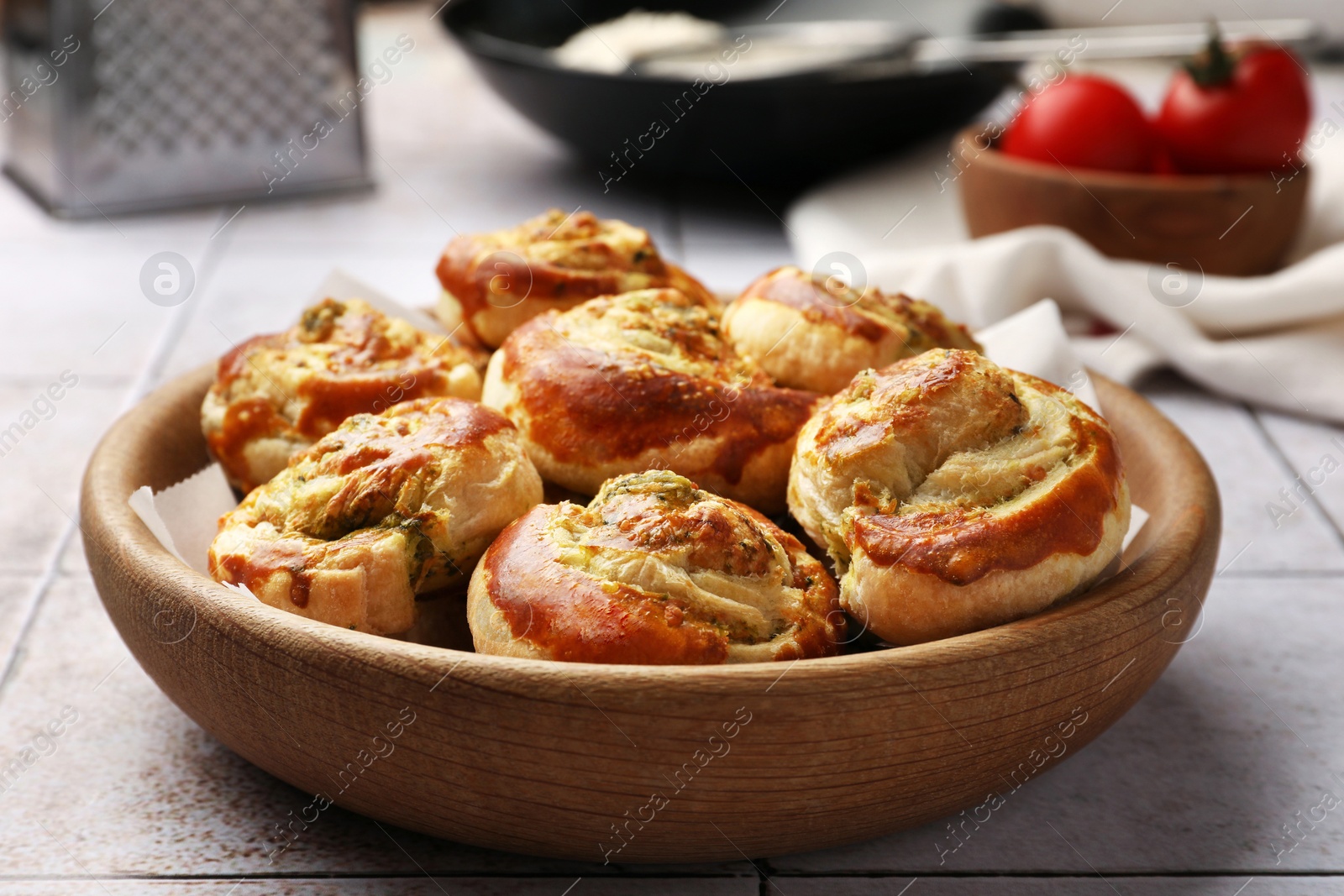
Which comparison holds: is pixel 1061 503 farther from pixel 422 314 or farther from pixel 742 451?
pixel 422 314

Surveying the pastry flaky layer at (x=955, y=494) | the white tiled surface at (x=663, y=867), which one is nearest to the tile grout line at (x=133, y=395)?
the white tiled surface at (x=663, y=867)

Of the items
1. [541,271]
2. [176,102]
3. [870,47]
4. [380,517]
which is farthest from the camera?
[870,47]

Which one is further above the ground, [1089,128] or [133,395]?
[1089,128]

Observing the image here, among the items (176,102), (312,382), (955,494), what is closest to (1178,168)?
(955,494)

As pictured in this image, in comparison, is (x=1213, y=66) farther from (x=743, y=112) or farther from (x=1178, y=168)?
(x=743, y=112)

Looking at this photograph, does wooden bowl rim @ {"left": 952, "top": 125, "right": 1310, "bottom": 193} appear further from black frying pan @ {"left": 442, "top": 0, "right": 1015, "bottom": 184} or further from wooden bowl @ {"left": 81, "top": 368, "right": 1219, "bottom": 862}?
wooden bowl @ {"left": 81, "top": 368, "right": 1219, "bottom": 862}

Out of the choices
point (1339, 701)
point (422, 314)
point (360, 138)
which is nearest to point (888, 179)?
point (360, 138)

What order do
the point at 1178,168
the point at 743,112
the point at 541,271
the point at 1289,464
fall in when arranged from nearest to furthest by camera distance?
the point at 541,271 < the point at 1289,464 < the point at 1178,168 < the point at 743,112
